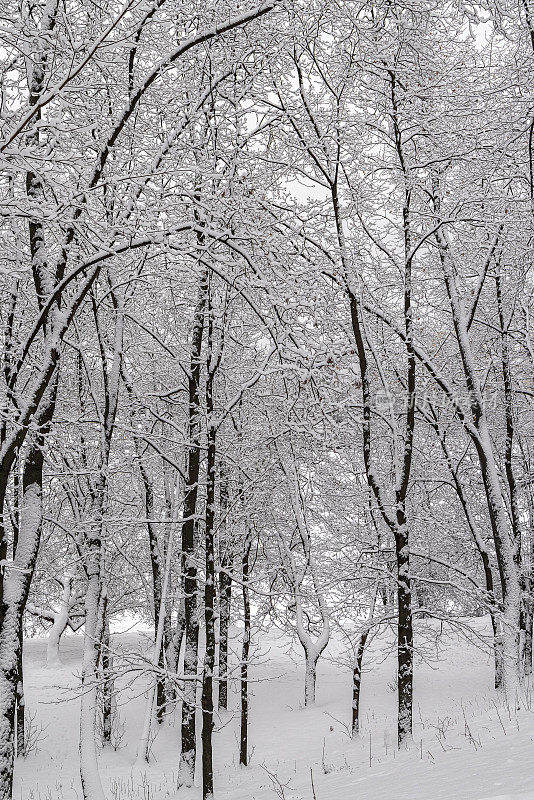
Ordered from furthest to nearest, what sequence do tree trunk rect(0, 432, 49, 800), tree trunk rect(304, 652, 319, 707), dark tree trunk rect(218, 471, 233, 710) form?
tree trunk rect(304, 652, 319, 707), dark tree trunk rect(218, 471, 233, 710), tree trunk rect(0, 432, 49, 800)

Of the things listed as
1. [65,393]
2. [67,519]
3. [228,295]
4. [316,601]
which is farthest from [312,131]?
[67,519]

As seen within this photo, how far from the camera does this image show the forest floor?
5.34 meters

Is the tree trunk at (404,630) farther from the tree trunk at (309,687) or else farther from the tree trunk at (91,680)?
the tree trunk at (309,687)

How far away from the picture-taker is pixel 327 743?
14750 mm

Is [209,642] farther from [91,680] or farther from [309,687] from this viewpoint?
[309,687]

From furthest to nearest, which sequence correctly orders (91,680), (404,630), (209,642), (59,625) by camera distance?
(59,625) < (209,642) < (404,630) < (91,680)

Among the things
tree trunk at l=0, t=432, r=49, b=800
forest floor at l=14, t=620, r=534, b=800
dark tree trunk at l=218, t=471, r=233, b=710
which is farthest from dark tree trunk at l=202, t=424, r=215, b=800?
tree trunk at l=0, t=432, r=49, b=800

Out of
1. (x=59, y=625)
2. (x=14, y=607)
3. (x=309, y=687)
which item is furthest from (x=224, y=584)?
(x=59, y=625)

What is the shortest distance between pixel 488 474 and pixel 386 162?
6.03 m

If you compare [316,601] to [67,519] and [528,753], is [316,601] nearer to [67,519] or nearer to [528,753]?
[67,519]

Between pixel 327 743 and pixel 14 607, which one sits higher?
pixel 14 607

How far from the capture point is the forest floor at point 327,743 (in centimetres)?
534

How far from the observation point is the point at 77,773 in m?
13.7

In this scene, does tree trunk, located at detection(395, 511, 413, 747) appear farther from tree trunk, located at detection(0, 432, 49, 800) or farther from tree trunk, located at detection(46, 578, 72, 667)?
tree trunk, located at detection(46, 578, 72, 667)
